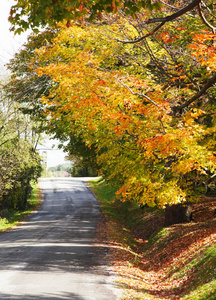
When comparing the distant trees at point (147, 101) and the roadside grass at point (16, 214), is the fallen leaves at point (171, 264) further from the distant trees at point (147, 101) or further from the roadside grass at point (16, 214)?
the roadside grass at point (16, 214)

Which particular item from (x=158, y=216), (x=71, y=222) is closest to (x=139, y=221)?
(x=158, y=216)

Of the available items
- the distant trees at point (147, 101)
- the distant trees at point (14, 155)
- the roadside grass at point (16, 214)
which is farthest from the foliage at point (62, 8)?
the roadside grass at point (16, 214)

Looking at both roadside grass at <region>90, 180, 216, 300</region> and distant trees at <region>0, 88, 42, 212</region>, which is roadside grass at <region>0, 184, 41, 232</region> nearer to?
distant trees at <region>0, 88, 42, 212</region>

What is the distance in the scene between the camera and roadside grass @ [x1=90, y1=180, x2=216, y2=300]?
28.8 ft

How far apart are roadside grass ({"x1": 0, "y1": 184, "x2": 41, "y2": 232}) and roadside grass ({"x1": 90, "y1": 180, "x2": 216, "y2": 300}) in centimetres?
689

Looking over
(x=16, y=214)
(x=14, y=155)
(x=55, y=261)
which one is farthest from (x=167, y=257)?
(x=16, y=214)

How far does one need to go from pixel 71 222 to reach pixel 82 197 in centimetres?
1382

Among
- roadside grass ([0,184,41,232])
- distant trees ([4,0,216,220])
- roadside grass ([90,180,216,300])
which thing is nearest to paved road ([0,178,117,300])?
roadside grass ([90,180,216,300])

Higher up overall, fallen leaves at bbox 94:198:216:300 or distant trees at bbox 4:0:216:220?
distant trees at bbox 4:0:216:220

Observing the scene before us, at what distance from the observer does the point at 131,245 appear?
1714cm

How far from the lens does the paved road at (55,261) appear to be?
28.5 ft

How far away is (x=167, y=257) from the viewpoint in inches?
497

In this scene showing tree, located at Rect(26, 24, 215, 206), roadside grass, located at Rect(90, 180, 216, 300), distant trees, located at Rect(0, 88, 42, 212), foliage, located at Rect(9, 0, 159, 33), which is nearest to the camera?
foliage, located at Rect(9, 0, 159, 33)

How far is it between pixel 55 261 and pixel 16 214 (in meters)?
18.3
